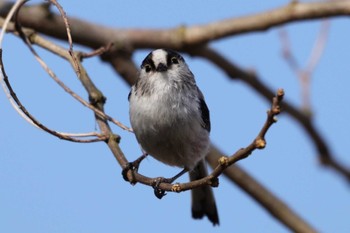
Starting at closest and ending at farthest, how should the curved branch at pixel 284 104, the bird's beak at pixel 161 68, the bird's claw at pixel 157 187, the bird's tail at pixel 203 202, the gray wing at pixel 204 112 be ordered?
the bird's claw at pixel 157 187 → the bird's beak at pixel 161 68 → the gray wing at pixel 204 112 → the bird's tail at pixel 203 202 → the curved branch at pixel 284 104

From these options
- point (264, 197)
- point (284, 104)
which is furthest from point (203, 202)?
point (284, 104)

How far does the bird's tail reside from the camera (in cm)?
455

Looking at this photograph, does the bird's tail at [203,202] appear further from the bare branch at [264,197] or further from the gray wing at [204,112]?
the gray wing at [204,112]

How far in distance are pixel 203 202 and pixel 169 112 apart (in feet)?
4.56

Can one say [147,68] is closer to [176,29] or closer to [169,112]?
[169,112]

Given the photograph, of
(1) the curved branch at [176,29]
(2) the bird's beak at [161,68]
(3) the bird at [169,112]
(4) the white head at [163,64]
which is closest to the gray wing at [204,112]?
(3) the bird at [169,112]

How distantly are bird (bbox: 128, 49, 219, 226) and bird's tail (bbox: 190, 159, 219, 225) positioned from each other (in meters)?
0.66

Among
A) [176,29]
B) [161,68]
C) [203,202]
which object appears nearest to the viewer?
[161,68]

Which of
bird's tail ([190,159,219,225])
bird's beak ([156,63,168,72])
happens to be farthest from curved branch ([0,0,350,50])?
bird's beak ([156,63,168,72])

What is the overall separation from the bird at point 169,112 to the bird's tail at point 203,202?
66cm

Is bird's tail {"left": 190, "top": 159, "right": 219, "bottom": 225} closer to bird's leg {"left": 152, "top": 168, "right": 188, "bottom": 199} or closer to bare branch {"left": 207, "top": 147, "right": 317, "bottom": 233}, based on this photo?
bare branch {"left": 207, "top": 147, "right": 317, "bottom": 233}

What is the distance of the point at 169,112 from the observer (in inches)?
139

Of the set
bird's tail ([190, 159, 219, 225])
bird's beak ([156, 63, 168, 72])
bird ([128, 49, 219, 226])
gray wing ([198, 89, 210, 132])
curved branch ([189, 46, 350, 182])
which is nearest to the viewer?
bird ([128, 49, 219, 226])

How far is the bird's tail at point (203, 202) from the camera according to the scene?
179 inches
